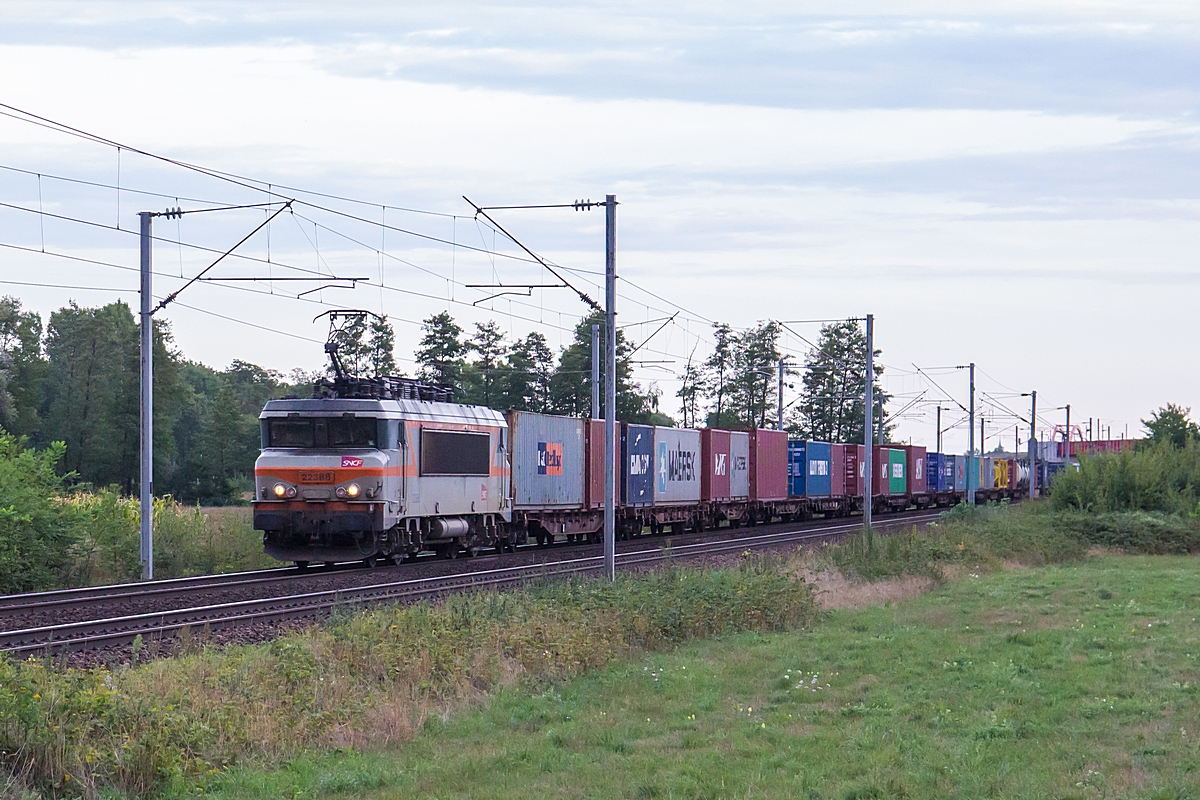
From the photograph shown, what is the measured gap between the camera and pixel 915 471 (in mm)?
63906

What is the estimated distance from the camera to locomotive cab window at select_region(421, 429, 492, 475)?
26031 mm

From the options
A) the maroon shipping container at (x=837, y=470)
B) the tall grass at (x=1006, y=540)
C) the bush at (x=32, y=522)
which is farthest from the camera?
the maroon shipping container at (x=837, y=470)

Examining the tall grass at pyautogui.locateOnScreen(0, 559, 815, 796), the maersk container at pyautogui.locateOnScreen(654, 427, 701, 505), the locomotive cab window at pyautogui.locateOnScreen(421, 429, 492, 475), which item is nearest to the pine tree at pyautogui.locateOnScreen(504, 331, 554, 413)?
the maersk container at pyautogui.locateOnScreen(654, 427, 701, 505)

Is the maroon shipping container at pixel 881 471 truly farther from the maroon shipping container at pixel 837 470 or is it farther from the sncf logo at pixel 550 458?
the sncf logo at pixel 550 458

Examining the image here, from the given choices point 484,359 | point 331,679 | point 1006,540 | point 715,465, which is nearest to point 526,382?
point 484,359

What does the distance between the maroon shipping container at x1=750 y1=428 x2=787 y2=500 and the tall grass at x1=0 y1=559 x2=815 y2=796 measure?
93.3ft

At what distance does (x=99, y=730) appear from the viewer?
8711 millimetres

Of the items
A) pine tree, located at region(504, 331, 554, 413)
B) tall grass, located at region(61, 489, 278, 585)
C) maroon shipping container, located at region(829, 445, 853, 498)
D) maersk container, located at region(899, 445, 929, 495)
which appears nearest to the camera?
tall grass, located at region(61, 489, 278, 585)

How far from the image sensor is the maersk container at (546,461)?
3042 centimetres

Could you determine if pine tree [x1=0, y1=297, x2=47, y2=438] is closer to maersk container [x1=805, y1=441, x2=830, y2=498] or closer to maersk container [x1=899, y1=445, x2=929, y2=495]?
maersk container [x1=805, y1=441, x2=830, y2=498]

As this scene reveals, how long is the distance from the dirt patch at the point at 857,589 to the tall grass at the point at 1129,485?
1761 centimetres

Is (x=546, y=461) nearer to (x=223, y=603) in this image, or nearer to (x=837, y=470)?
(x=223, y=603)

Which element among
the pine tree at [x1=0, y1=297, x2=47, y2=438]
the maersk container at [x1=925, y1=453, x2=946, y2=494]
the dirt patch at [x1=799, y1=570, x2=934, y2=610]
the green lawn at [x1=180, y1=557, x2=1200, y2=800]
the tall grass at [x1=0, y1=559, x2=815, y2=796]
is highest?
the pine tree at [x1=0, y1=297, x2=47, y2=438]

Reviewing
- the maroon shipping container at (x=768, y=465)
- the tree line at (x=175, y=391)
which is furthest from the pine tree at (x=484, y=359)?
the maroon shipping container at (x=768, y=465)
